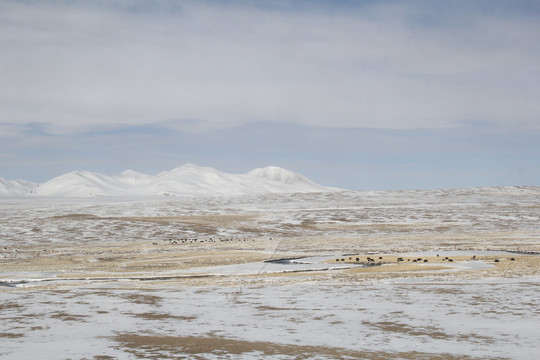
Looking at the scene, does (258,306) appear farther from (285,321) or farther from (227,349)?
(227,349)

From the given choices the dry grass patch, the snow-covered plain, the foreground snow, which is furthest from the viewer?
the snow-covered plain

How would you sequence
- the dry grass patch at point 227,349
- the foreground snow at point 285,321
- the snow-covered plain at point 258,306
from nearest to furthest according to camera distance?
the dry grass patch at point 227,349 < the foreground snow at point 285,321 < the snow-covered plain at point 258,306

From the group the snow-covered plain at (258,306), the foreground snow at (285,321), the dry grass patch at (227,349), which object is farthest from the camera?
the snow-covered plain at (258,306)

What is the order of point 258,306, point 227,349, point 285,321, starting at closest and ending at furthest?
1. point 227,349
2. point 285,321
3. point 258,306

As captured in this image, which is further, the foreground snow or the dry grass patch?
the foreground snow

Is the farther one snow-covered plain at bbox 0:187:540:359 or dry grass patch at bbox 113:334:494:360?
snow-covered plain at bbox 0:187:540:359

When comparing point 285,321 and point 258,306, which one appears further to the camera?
point 258,306

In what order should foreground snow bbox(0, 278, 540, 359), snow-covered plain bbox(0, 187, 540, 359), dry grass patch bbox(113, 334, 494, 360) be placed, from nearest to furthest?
dry grass patch bbox(113, 334, 494, 360) → foreground snow bbox(0, 278, 540, 359) → snow-covered plain bbox(0, 187, 540, 359)

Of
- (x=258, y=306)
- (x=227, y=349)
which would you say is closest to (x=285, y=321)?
(x=258, y=306)

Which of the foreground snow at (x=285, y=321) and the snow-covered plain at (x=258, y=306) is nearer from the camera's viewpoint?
the foreground snow at (x=285, y=321)

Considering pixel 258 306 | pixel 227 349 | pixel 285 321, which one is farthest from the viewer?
pixel 258 306

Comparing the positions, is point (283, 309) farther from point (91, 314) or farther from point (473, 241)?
point (473, 241)

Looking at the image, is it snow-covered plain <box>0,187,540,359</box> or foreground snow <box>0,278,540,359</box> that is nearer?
foreground snow <box>0,278,540,359</box>

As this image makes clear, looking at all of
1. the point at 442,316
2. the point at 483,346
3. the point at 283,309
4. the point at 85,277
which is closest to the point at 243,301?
the point at 283,309
